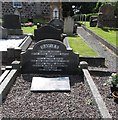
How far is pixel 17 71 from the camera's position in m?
7.44

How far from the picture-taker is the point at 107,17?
22.5 m

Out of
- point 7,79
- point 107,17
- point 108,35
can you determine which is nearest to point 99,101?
point 7,79

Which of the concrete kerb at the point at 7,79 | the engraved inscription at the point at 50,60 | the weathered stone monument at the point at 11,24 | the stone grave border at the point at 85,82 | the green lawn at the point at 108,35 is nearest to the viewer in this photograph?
the stone grave border at the point at 85,82

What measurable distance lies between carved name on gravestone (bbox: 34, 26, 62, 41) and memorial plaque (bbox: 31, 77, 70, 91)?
6411 millimetres

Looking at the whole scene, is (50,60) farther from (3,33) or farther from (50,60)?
(3,33)

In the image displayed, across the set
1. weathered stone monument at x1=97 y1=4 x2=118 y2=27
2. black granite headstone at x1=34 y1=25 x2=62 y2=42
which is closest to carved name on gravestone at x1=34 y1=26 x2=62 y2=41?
black granite headstone at x1=34 y1=25 x2=62 y2=42

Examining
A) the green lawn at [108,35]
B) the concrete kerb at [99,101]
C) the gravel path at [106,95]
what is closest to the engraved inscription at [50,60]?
the concrete kerb at [99,101]

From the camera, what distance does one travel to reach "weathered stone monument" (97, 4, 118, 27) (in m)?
22.5

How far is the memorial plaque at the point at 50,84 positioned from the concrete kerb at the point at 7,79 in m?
0.53

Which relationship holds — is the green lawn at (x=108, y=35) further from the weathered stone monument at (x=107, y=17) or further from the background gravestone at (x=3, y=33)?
the background gravestone at (x=3, y=33)

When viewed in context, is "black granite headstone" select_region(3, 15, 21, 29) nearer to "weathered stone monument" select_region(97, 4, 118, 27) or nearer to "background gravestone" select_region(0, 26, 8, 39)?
"background gravestone" select_region(0, 26, 8, 39)

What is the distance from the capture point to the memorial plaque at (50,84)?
6410mm

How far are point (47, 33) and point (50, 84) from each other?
680 cm

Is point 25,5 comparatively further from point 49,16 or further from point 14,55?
point 14,55
